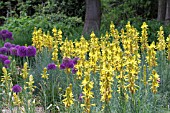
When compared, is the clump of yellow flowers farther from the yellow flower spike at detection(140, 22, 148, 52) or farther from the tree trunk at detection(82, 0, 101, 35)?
the tree trunk at detection(82, 0, 101, 35)

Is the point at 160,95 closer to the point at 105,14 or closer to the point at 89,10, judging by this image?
the point at 89,10

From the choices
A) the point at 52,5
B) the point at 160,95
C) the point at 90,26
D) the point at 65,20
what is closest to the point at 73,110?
the point at 160,95

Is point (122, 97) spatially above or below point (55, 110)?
above

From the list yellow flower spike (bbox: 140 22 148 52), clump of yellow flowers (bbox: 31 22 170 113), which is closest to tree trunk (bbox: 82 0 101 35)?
clump of yellow flowers (bbox: 31 22 170 113)

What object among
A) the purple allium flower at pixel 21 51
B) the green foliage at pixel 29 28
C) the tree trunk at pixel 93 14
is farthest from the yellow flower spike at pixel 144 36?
the tree trunk at pixel 93 14

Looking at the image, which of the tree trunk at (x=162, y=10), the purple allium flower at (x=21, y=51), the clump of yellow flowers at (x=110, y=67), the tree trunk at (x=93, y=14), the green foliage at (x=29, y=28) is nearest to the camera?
the clump of yellow flowers at (x=110, y=67)

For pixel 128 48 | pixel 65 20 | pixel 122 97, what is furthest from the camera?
pixel 65 20

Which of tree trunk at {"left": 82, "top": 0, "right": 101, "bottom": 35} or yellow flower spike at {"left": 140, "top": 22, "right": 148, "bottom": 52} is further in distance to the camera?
tree trunk at {"left": 82, "top": 0, "right": 101, "bottom": 35}

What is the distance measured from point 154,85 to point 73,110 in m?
0.97

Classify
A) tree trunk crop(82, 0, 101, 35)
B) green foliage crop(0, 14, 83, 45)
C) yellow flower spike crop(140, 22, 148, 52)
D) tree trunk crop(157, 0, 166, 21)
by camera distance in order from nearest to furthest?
yellow flower spike crop(140, 22, 148, 52)
green foliage crop(0, 14, 83, 45)
tree trunk crop(82, 0, 101, 35)
tree trunk crop(157, 0, 166, 21)

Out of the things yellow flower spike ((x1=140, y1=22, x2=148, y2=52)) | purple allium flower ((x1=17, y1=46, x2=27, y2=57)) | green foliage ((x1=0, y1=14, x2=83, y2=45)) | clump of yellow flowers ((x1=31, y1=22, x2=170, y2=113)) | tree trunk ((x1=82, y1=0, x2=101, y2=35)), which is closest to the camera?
clump of yellow flowers ((x1=31, y1=22, x2=170, y2=113))

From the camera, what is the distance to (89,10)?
9.77 m

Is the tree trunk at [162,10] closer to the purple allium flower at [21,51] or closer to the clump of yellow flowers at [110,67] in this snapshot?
the clump of yellow flowers at [110,67]

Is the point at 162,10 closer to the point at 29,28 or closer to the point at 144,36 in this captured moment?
the point at 29,28
